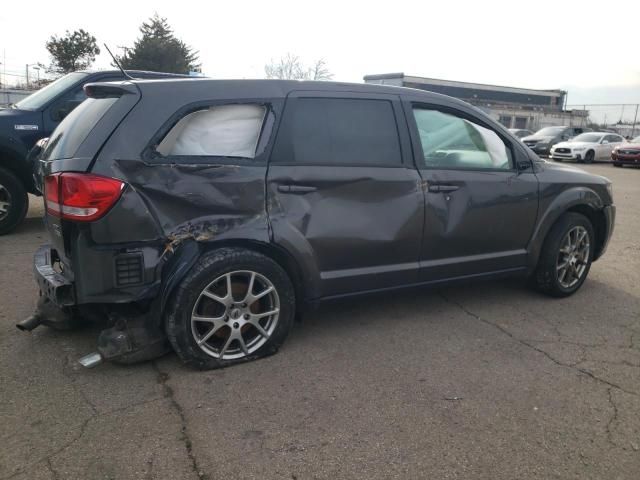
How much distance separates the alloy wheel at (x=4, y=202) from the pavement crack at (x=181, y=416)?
417cm

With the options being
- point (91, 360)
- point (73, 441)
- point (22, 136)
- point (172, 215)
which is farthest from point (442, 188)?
point (22, 136)

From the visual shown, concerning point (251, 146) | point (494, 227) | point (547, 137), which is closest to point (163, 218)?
point (251, 146)

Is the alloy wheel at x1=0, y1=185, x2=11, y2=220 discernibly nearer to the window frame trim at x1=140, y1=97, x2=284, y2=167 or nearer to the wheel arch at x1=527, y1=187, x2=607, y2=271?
the window frame trim at x1=140, y1=97, x2=284, y2=167

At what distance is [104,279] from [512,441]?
2353mm

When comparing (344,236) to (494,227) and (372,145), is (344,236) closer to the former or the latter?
(372,145)

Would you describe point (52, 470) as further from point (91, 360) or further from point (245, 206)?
point (245, 206)

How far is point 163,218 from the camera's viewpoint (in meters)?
3.03

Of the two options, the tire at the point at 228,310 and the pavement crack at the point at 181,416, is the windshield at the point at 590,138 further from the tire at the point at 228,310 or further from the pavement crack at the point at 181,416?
the pavement crack at the point at 181,416

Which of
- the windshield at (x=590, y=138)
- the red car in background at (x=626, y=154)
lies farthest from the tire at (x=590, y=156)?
the red car in background at (x=626, y=154)

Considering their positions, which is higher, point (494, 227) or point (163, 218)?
point (163, 218)

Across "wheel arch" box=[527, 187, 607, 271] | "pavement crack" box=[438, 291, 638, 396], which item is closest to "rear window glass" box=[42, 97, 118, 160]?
"pavement crack" box=[438, 291, 638, 396]

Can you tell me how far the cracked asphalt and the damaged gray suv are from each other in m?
0.26

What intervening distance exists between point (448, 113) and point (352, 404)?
7.90 feet

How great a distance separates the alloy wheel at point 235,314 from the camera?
319cm
